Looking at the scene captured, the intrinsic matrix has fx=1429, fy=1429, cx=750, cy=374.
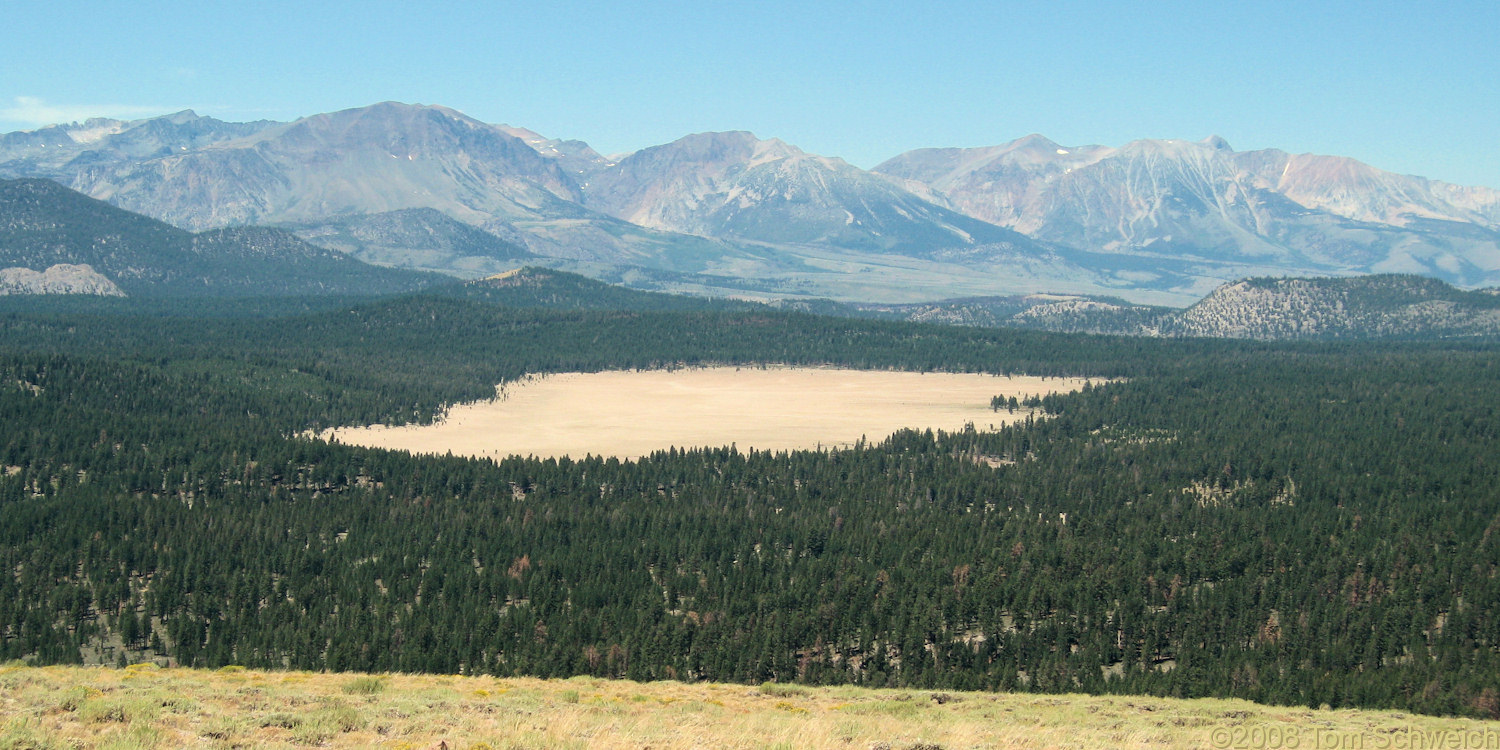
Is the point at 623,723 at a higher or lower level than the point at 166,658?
higher

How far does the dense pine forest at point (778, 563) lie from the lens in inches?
3462

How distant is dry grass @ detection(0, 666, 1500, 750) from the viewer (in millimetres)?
48375

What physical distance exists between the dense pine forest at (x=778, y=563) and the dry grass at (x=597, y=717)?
1314 centimetres

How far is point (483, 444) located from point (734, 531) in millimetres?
70748

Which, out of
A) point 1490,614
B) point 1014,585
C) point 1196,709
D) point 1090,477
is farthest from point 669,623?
point 1090,477

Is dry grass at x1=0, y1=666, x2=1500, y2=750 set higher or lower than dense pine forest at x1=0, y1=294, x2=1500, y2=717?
higher

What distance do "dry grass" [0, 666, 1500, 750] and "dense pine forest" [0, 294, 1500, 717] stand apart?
43.1 ft

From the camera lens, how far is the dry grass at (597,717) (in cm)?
4838

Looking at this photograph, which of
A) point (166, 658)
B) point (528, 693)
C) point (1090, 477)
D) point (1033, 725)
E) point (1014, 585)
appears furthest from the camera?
point (1090, 477)

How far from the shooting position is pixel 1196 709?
222 feet

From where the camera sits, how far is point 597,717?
2205 inches

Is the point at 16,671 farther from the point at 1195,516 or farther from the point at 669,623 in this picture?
Answer: the point at 1195,516

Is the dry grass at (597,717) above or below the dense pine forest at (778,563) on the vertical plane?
above

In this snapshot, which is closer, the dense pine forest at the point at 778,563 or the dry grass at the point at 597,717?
the dry grass at the point at 597,717
